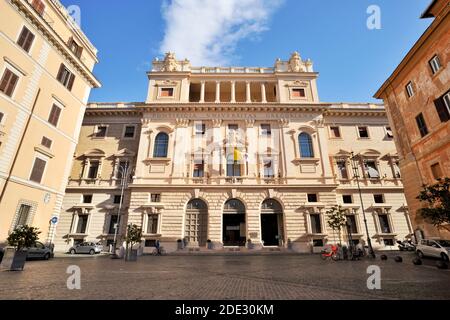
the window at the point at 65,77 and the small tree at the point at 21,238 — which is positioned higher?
the window at the point at 65,77

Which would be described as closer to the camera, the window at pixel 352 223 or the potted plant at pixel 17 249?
the potted plant at pixel 17 249

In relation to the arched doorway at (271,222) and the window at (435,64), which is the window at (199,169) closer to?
the arched doorway at (271,222)

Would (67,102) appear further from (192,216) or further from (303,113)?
(303,113)

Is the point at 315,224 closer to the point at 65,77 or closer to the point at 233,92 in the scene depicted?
the point at 233,92

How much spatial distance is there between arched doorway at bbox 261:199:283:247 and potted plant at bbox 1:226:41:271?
18.3m

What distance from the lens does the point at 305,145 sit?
25844mm

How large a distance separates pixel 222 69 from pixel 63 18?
17848 millimetres

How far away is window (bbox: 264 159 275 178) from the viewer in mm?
24448

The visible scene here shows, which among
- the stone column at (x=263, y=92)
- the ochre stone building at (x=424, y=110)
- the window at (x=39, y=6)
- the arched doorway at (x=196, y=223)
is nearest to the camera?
the ochre stone building at (x=424, y=110)

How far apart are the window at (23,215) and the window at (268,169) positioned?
20.9 metres

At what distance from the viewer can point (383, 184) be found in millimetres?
25562

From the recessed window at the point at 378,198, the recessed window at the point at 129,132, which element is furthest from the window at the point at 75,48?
the recessed window at the point at 378,198

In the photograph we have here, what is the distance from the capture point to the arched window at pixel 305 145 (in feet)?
83.4

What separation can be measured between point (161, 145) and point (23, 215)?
1345 centimetres
